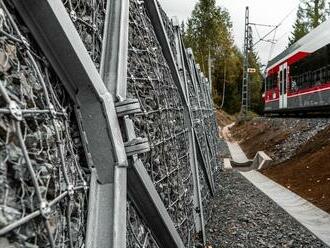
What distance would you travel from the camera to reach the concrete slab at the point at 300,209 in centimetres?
674

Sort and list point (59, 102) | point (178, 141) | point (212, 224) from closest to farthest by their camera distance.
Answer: point (59, 102)
point (178, 141)
point (212, 224)

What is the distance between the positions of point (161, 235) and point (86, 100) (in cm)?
134

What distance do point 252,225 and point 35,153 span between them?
551 centimetres

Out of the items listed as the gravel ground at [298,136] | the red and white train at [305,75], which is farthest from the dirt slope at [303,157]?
the red and white train at [305,75]

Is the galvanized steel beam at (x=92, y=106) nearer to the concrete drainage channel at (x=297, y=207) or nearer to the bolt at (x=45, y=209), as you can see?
the bolt at (x=45, y=209)

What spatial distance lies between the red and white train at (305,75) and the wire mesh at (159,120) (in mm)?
13757

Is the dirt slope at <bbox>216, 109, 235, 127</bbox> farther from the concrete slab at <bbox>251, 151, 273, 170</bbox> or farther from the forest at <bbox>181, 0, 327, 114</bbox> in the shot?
the concrete slab at <bbox>251, 151, 273, 170</bbox>

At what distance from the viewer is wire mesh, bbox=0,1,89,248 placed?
1.53 meters

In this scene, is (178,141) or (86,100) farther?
A: (178,141)

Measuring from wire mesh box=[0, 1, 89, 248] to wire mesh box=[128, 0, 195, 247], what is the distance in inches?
43.1

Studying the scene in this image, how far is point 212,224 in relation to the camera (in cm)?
670

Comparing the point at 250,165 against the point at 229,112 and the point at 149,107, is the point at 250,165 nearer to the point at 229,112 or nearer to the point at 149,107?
the point at 149,107

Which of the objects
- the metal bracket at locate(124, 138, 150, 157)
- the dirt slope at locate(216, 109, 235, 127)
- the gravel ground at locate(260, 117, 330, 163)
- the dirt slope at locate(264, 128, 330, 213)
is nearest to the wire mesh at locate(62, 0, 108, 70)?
the metal bracket at locate(124, 138, 150, 157)

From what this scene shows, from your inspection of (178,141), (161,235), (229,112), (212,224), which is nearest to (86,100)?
(161,235)
